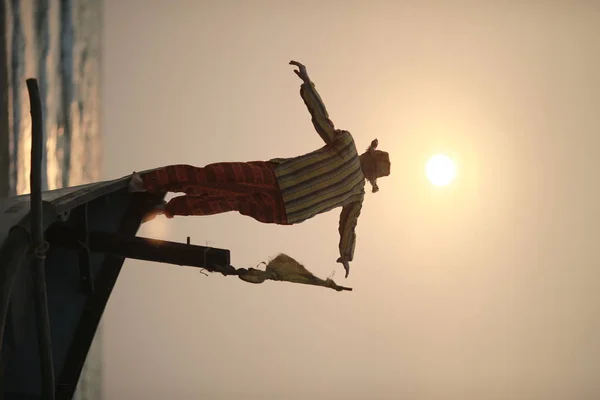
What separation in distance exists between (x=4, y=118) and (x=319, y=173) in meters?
1.32

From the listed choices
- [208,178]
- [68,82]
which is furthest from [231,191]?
[68,82]

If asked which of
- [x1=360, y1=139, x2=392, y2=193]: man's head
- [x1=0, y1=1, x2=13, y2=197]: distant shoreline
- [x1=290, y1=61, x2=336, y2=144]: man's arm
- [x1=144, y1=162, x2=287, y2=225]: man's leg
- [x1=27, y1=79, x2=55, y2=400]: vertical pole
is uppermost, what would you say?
[x1=0, y1=1, x2=13, y2=197]: distant shoreline

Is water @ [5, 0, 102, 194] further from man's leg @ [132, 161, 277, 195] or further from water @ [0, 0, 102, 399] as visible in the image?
man's leg @ [132, 161, 277, 195]

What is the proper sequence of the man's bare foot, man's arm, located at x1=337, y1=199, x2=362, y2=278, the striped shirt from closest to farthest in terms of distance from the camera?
the man's bare foot < the striped shirt < man's arm, located at x1=337, y1=199, x2=362, y2=278

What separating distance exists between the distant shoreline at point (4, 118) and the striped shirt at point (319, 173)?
4.03 feet

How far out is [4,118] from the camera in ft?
6.82

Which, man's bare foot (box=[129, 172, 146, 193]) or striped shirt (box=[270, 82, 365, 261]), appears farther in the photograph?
striped shirt (box=[270, 82, 365, 261])

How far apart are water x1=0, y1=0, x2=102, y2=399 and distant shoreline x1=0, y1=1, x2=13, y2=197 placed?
0.06 metres

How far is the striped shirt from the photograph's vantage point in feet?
4.49

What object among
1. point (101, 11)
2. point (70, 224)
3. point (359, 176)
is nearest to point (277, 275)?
point (70, 224)

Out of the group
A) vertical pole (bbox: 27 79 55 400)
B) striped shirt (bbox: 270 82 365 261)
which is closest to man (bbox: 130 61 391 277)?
striped shirt (bbox: 270 82 365 261)

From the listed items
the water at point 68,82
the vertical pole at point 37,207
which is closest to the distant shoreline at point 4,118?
the water at point 68,82

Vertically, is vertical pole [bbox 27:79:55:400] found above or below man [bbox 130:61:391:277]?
below

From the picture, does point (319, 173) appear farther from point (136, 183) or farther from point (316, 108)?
point (136, 183)
